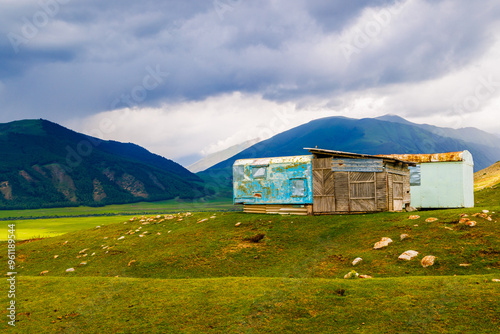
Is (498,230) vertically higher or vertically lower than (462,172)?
lower

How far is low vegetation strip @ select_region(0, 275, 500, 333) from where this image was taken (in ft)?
35.9

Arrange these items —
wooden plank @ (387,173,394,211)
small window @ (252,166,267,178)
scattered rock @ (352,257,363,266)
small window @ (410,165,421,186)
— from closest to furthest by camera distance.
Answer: scattered rock @ (352,257,363,266) < wooden plank @ (387,173,394,211) < small window @ (252,166,267,178) < small window @ (410,165,421,186)

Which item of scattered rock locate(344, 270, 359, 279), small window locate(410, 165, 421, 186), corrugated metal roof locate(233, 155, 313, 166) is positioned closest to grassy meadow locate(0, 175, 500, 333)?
scattered rock locate(344, 270, 359, 279)

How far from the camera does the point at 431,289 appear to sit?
41.9ft

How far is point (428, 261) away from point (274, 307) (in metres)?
8.85

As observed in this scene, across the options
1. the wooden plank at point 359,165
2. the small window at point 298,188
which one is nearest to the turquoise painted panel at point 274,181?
→ the small window at point 298,188

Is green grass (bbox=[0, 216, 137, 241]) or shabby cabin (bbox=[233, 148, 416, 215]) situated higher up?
shabby cabin (bbox=[233, 148, 416, 215])

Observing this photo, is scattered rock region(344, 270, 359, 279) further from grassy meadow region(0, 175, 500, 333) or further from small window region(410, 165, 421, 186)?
small window region(410, 165, 421, 186)

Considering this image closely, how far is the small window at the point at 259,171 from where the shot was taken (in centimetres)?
3017

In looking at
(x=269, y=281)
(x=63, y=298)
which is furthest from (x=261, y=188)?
(x=63, y=298)

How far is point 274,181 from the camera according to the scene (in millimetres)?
29516

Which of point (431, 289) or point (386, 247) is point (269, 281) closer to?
point (431, 289)

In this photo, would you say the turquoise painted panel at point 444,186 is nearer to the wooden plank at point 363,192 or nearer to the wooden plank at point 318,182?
the wooden plank at point 363,192

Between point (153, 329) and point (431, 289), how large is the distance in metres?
9.34
